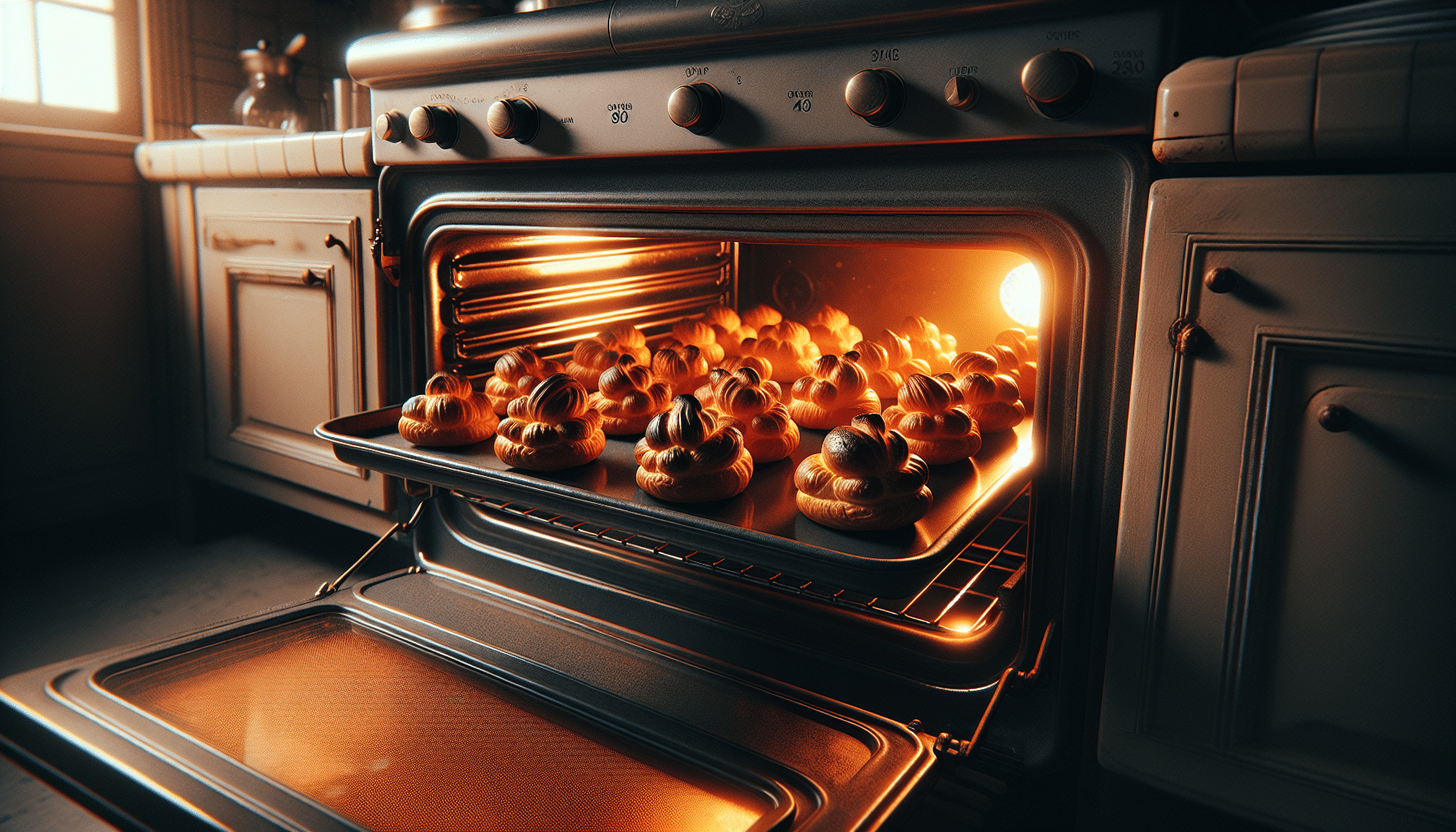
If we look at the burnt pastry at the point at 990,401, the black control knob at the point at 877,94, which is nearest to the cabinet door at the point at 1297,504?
the black control knob at the point at 877,94

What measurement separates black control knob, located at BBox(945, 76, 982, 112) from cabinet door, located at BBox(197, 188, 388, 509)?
3.80 ft

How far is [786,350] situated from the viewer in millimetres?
1684

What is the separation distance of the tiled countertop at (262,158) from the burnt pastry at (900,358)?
1007 mm

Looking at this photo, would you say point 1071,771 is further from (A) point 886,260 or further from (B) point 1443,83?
(A) point 886,260

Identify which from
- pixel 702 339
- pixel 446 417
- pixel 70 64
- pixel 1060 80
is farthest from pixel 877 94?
pixel 70 64

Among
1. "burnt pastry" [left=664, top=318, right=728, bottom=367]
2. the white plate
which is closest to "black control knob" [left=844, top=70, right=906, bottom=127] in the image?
"burnt pastry" [left=664, top=318, right=728, bottom=367]

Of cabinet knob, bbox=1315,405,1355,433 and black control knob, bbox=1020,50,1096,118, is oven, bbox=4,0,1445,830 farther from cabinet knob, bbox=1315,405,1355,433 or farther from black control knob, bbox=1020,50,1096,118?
cabinet knob, bbox=1315,405,1355,433

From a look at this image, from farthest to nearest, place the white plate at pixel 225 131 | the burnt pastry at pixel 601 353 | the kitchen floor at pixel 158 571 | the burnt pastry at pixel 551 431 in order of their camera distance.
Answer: the white plate at pixel 225 131
the kitchen floor at pixel 158 571
the burnt pastry at pixel 601 353
the burnt pastry at pixel 551 431

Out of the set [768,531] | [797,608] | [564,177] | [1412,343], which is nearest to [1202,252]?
[1412,343]

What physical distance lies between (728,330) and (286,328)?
0.97m

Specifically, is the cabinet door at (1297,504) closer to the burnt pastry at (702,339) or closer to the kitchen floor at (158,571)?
the burnt pastry at (702,339)

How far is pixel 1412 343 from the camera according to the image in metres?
0.77

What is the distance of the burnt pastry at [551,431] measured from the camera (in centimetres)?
119

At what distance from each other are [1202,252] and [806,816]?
28.0 inches
